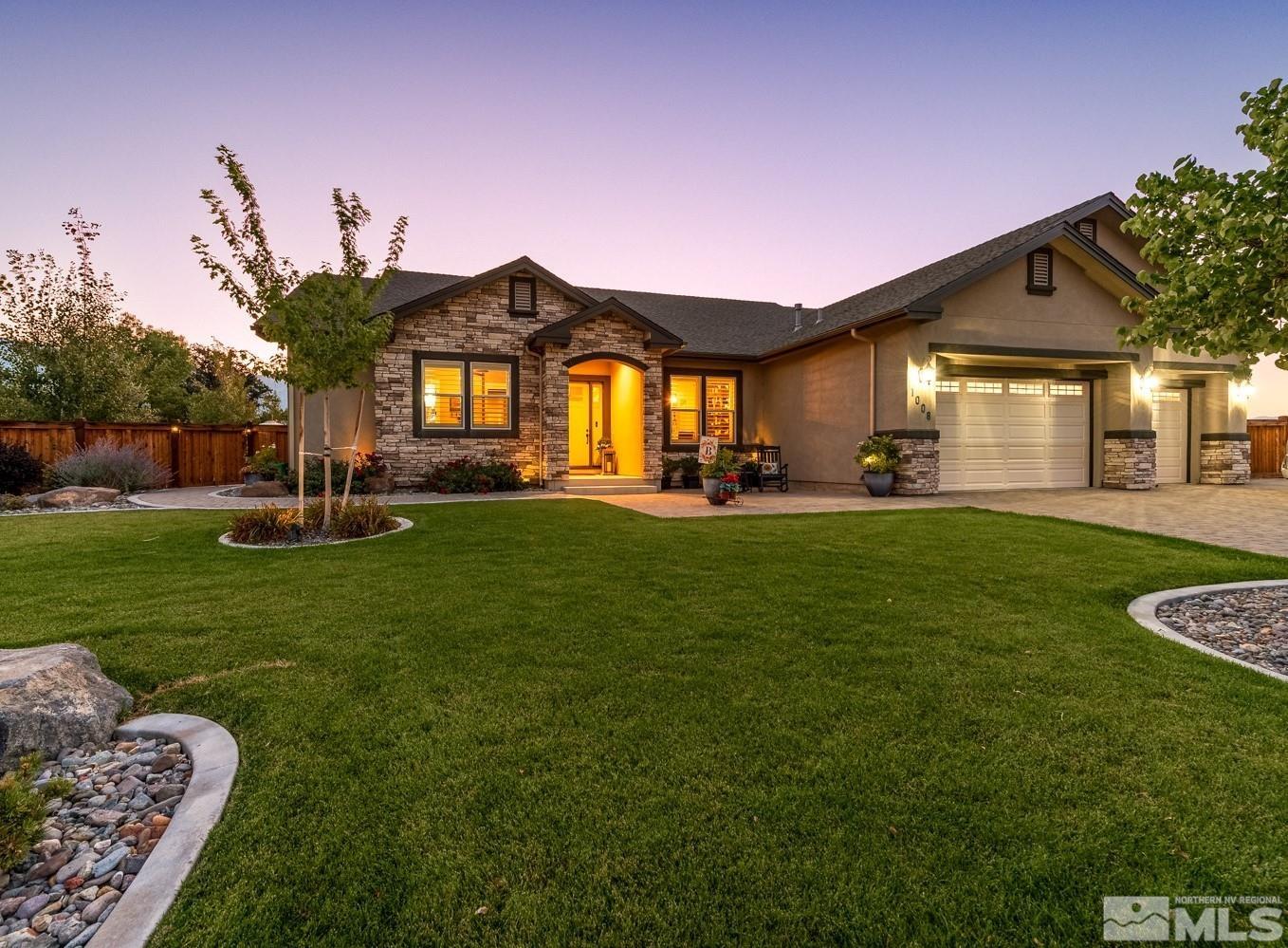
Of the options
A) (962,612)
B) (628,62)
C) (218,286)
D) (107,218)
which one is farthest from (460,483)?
(107,218)

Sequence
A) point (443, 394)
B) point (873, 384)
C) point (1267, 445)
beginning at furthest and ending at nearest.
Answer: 1. point (1267, 445)
2. point (443, 394)
3. point (873, 384)

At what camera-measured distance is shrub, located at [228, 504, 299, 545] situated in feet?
22.7

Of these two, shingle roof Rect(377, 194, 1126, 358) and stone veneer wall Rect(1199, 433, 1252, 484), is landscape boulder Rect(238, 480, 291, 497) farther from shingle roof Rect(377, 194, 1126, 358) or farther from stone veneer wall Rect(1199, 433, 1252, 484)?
stone veneer wall Rect(1199, 433, 1252, 484)

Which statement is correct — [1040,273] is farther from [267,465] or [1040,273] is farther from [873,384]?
[267,465]

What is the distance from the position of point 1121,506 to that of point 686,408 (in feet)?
31.6

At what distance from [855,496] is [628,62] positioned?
1024cm

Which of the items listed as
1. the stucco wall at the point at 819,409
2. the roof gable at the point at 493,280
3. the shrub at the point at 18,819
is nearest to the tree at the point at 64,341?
the roof gable at the point at 493,280

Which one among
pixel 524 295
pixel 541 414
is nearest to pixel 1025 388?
pixel 541 414

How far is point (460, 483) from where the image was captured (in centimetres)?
1285

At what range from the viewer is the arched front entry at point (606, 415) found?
13.8 m

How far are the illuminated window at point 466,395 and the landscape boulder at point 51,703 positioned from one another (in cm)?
1101

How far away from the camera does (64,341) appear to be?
16.5 m

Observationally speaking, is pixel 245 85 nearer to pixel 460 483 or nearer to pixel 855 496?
pixel 460 483

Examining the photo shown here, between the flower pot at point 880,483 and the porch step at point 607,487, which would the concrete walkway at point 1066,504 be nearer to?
the flower pot at point 880,483
